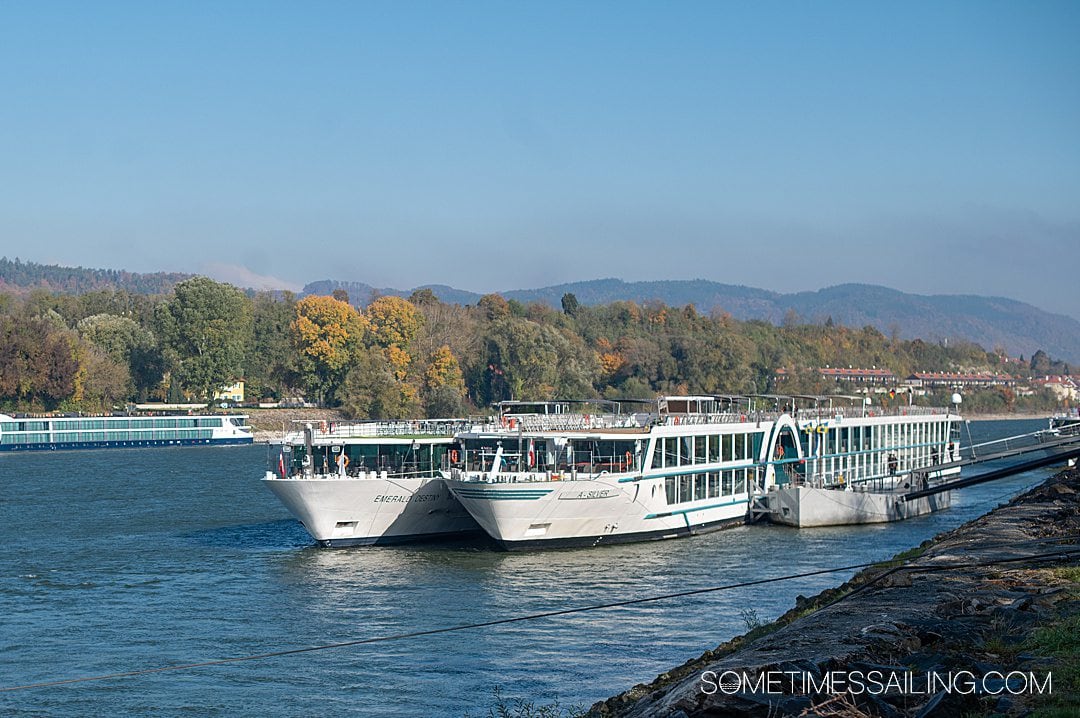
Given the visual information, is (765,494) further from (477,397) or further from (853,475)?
(477,397)

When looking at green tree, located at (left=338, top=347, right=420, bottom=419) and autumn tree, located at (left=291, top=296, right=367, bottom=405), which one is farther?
autumn tree, located at (left=291, top=296, right=367, bottom=405)

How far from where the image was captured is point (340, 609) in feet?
124

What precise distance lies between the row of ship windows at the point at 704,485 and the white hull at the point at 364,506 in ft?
31.0

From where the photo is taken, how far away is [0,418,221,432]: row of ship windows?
403 feet

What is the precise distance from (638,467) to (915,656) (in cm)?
3247

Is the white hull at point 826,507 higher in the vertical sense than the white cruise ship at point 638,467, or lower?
lower

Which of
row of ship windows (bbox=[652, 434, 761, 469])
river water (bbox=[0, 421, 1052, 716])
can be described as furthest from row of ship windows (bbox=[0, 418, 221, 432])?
row of ship windows (bbox=[652, 434, 761, 469])

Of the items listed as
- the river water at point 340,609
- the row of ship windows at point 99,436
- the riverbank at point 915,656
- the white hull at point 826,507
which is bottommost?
the river water at point 340,609

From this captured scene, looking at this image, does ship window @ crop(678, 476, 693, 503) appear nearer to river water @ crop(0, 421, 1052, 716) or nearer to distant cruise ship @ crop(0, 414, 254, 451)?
river water @ crop(0, 421, 1052, 716)

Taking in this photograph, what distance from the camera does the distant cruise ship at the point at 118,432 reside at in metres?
122

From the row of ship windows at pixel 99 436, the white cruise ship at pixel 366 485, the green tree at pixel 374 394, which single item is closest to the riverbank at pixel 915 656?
the white cruise ship at pixel 366 485

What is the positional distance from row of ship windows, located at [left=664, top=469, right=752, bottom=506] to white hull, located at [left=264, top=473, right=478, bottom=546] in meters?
9.45

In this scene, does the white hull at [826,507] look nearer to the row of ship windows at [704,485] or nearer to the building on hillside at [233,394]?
the row of ship windows at [704,485]

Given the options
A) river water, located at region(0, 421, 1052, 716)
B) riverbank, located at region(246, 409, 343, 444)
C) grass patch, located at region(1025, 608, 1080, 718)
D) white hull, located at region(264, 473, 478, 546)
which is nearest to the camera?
grass patch, located at region(1025, 608, 1080, 718)
